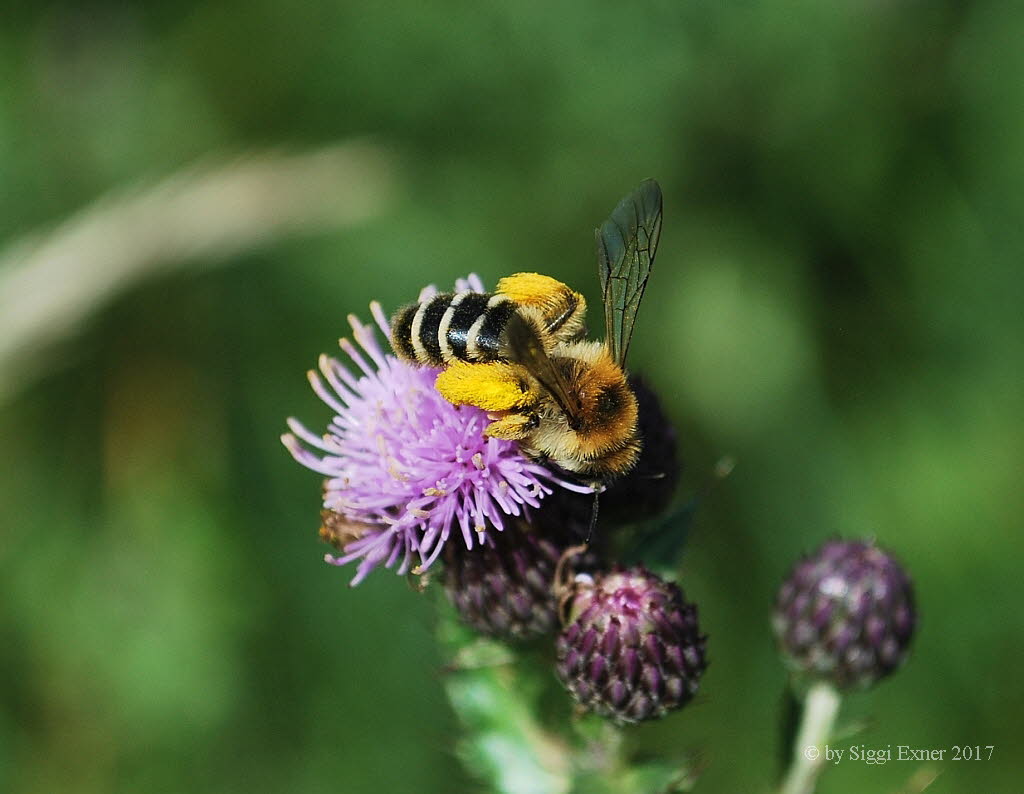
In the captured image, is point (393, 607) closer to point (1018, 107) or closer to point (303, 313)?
point (303, 313)

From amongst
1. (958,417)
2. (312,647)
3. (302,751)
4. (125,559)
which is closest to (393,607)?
(312,647)

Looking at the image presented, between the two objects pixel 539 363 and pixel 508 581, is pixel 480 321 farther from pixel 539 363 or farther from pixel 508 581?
pixel 508 581

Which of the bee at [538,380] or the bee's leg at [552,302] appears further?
the bee's leg at [552,302]

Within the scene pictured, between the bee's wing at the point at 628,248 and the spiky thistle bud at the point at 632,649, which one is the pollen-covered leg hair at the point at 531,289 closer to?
the bee's wing at the point at 628,248

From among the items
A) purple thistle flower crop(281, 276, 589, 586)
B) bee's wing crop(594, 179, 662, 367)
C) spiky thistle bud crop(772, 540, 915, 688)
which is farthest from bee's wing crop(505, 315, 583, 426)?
spiky thistle bud crop(772, 540, 915, 688)

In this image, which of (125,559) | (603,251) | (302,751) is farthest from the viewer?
(125,559)

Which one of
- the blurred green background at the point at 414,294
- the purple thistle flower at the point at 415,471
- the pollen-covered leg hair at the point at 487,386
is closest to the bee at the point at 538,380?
the pollen-covered leg hair at the point at 487,386
